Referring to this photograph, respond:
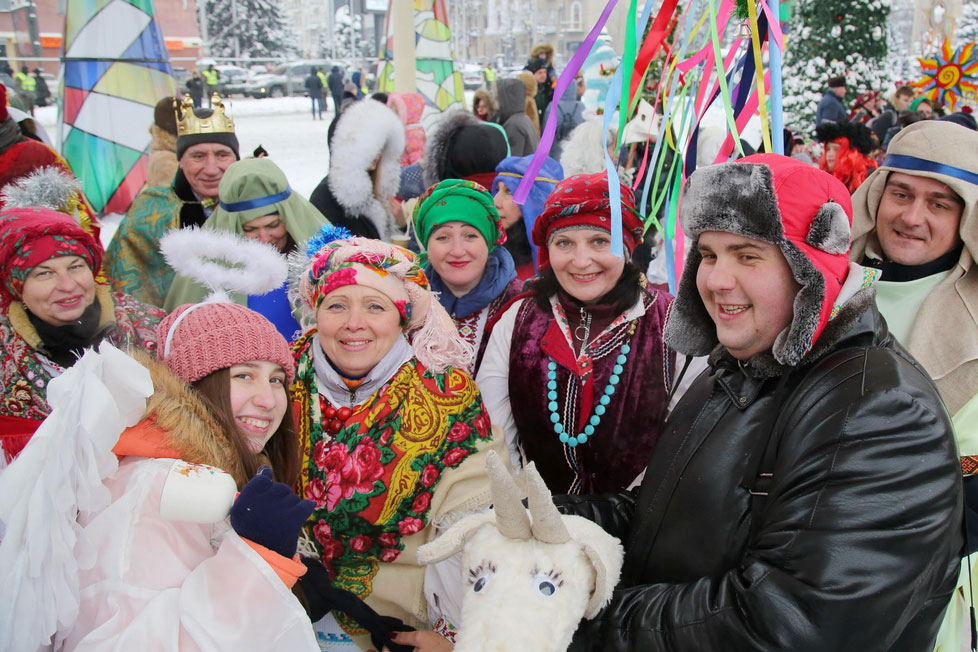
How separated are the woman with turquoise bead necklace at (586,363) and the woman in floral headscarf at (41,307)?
1347 mm

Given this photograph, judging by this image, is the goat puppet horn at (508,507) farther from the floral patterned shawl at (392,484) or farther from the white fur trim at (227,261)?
the white fur trim at (227,261)

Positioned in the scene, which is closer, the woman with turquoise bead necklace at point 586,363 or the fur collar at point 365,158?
the woman with turquoise bead necklace at point 586,363

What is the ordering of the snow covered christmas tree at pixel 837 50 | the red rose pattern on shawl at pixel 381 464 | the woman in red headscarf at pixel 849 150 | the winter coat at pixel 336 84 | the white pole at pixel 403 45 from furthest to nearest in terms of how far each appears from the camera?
the winter coat at pixel 336 84, the snow covered christmas tree at pixel 837 50, the white pole at pixel 403 45, the woman in red headscarf at pixel 849 150, the red rose pattern on shawl at pixel 381 464

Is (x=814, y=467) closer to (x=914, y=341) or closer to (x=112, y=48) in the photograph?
(x=914, y=341)

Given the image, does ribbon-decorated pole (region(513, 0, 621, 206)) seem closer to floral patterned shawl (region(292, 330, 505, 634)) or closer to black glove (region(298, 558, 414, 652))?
floral patterned shawl (region(292, 330, 505, 634))

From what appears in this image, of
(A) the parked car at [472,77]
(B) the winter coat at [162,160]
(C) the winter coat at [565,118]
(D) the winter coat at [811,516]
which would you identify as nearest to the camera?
(D) the winter coat at [811,516]

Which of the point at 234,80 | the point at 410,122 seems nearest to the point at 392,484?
the point at 410,122

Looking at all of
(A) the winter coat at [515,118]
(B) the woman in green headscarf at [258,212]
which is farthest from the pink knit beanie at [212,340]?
(A) the winter coat at [515,118]

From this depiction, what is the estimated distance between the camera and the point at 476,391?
7.57ft

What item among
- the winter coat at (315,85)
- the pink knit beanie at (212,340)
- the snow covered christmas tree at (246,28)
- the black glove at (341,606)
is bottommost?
the black glove at (341,606)

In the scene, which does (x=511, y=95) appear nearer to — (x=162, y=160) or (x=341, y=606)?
(x=162, y=160)

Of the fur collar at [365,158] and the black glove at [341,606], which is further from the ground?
the fur collar at [365,158]

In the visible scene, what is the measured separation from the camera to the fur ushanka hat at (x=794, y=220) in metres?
1.29

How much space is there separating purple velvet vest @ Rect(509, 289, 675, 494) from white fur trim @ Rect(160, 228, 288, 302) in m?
1.04
